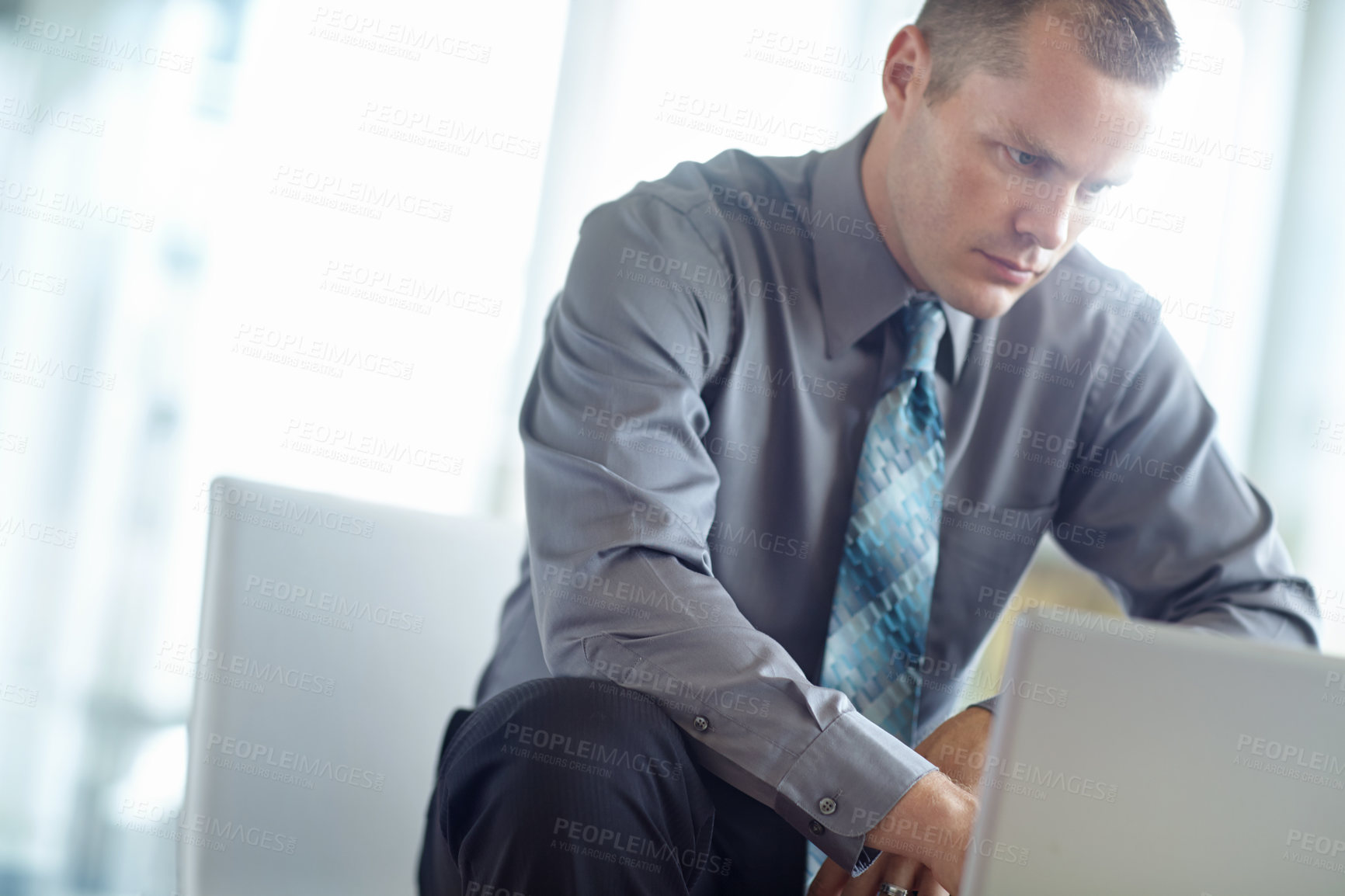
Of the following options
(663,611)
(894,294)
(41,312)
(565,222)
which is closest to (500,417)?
(565,222)

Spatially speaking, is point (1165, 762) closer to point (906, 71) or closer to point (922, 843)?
point (922, 843)

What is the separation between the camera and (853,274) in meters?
1.16

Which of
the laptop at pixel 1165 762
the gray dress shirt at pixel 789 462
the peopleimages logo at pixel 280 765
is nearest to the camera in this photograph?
the laptop at pixel 1165 762

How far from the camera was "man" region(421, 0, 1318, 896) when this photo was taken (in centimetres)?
81

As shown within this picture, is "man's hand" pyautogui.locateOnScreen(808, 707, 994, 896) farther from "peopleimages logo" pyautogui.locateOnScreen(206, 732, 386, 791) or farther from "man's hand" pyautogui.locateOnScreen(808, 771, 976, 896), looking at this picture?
"peopleimages logo" pyautogui.locateOnScreen(206, 732, 386, 791)

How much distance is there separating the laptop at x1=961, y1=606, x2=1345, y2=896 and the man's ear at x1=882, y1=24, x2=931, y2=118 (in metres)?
0.82

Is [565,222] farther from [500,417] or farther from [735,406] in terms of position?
[735,406]

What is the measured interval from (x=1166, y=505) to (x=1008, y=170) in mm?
431

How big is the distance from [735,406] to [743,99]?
4.42 ft

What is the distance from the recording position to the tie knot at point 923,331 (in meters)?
1.14

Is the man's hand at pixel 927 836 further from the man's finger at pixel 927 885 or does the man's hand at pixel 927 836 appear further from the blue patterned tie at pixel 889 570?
the blue patterned tie at pixel 889 570

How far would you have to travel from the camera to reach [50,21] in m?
1.88

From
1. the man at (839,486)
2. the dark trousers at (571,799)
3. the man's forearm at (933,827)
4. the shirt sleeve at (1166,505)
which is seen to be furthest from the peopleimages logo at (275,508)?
the shirt sleeve at (1166,505)

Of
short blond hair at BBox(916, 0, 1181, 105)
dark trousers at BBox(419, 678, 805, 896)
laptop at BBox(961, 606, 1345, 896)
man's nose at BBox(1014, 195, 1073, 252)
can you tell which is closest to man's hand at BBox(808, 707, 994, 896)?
dark trousers at BBox(419, 678, 805, 896)
